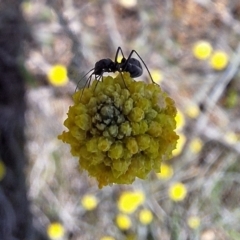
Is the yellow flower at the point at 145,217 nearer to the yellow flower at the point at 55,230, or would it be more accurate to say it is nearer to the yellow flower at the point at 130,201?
the yellow flower at the point at 130,201

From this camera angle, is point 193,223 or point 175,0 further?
point 175,0

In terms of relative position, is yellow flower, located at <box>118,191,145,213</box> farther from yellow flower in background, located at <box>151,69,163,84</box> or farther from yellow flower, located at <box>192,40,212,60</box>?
yellow flower, located at <box>192,40,212,60</box>

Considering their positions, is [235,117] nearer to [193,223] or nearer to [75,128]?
[193,223]

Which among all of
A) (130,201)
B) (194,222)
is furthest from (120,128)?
(194,222)

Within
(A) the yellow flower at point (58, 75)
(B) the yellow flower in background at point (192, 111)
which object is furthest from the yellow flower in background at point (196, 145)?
(A) the yellow flower at point (58, 75)

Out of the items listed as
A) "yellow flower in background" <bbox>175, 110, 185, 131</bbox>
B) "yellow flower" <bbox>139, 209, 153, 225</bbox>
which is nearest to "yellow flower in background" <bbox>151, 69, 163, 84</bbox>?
"yellow flower in background" <bbox>175, 110, 185, 131</bbox>

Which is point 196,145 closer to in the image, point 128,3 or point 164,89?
point 164,89

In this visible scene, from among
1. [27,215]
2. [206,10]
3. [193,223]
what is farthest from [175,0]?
[27,215]
